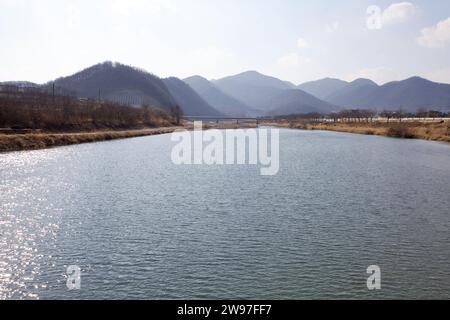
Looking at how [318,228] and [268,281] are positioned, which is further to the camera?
[318,228]

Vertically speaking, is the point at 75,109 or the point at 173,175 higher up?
the point at 75,109

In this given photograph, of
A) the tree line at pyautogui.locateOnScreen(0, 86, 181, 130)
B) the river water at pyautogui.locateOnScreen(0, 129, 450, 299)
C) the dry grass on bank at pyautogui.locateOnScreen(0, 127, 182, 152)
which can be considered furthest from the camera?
the tree line at pyautogui.locateOnScreen(0, 86, 181, 130)

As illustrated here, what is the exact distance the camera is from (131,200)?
86.6ft

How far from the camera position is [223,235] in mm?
19078

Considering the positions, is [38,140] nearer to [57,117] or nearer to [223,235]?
[57,117]

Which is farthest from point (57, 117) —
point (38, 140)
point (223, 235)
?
point (223, 235)

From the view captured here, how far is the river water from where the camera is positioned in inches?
551

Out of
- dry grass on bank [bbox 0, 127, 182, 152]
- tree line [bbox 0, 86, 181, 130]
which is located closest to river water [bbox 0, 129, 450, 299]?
dry grass on bank [bbox 0, 127, 182, 152]

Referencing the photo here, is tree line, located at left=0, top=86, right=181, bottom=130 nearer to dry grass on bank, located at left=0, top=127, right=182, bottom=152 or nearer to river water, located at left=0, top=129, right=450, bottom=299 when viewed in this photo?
dry grass on bank, located at left=0, top=127, right=182, bottom=152

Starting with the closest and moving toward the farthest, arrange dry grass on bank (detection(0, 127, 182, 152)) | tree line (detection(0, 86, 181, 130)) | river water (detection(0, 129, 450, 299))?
1. river water (detection(0, 129, 450, 299))
2. dry grass on bank (detection(0, 127, 182, 152))
3. tree line (detection(0, 86, 181, 130))

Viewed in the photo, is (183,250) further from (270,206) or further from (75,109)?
(75,109)

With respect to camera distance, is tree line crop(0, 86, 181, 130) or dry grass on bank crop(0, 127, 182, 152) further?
tree line crop(0, 86, 181, 130)
